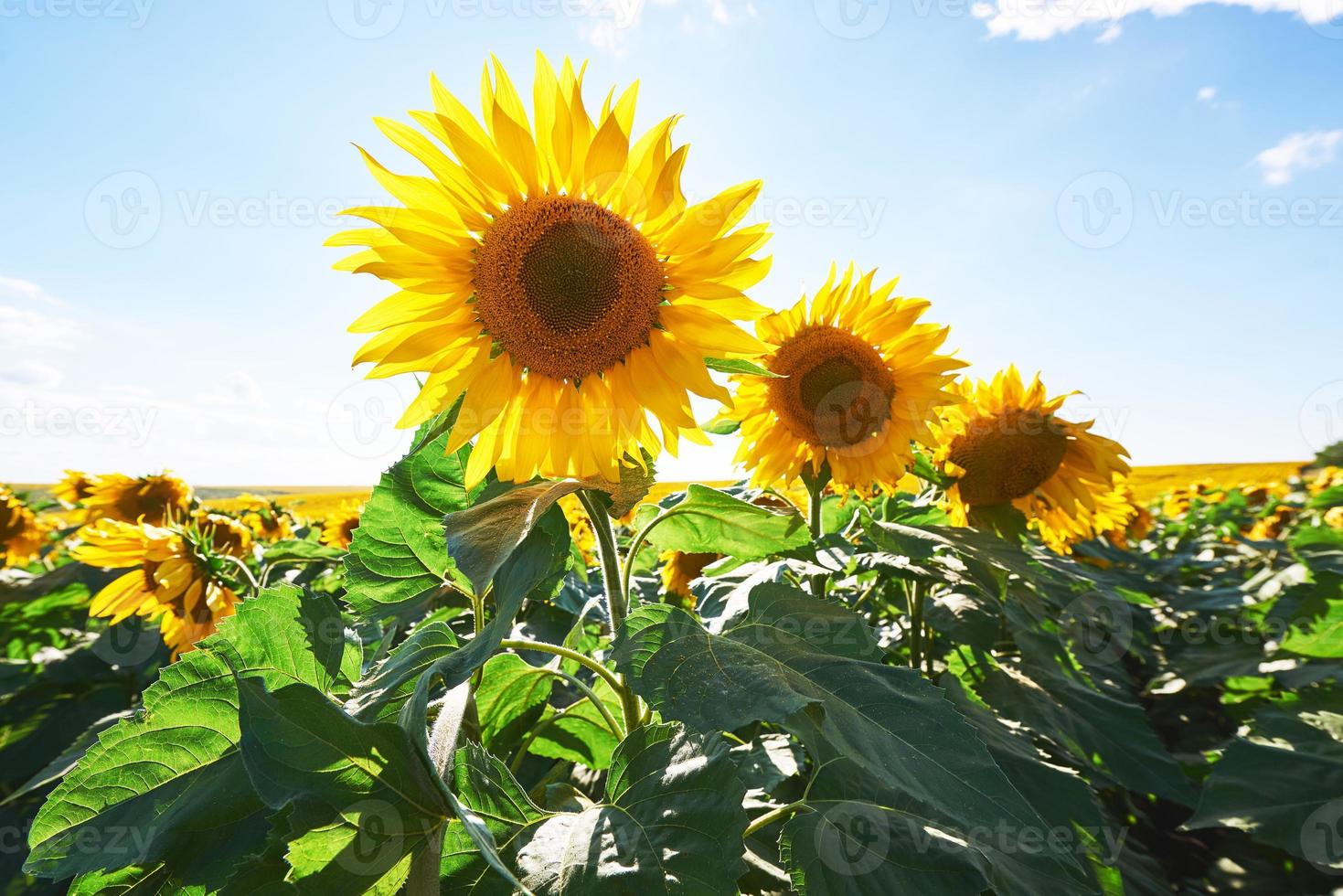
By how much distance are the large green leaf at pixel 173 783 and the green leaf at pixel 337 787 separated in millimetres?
252

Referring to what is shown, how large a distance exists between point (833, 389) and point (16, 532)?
21.1ft

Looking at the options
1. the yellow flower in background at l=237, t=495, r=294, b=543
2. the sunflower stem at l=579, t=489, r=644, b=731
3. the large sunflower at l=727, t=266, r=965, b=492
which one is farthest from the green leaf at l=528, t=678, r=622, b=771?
the yellow flower in background at l=237, t=495, r=294, b=543

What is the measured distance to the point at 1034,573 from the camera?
2.20 m

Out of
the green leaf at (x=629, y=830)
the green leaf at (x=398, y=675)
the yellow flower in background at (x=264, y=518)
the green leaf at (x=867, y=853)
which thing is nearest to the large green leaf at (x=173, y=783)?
the green leaf at (x=398, y=675)

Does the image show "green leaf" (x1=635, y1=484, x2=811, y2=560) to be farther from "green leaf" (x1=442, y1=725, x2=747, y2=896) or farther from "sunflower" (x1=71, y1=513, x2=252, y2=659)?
"sunflower" (x1=71, y1=513, x2=252, y2=659)

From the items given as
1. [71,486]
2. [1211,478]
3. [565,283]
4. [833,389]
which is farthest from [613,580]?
[1211,478]

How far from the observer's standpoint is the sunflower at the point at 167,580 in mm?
3051

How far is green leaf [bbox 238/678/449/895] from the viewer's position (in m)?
1.02

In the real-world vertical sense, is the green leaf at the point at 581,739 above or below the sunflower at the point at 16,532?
above

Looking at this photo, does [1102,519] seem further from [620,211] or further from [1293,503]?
[1293,503]

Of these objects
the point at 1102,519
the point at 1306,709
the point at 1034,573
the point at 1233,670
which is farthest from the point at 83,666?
the point at 1233,670

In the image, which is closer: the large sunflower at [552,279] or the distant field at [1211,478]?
the large sunflower at [552,279]

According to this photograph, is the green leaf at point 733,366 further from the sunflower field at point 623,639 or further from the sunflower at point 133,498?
the sunflower at point 133,498

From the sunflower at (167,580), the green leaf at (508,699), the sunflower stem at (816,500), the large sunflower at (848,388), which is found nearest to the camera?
the green leaf at (508,699)
